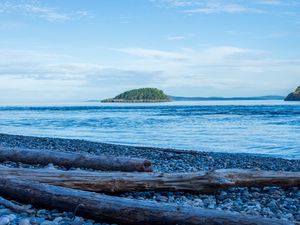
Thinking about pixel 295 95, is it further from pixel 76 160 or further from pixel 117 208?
pixel 117 208

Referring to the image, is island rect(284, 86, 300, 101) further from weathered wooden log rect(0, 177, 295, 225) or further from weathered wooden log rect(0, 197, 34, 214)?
weathered wooden log rect(0, 197, 34, 214)

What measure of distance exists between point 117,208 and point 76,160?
4.57 m

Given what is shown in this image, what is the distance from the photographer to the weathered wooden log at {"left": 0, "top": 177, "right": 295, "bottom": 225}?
180 inches

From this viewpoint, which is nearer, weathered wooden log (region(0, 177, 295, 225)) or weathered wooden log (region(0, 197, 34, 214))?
weathered wooden log (region(0, 177, 295, 225))

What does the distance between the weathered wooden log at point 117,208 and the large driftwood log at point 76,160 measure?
284cm

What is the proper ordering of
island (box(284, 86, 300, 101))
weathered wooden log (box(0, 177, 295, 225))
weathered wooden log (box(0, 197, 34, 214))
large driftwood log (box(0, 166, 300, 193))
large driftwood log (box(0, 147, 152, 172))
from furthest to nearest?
1. island (box(284, 86, 300, 101))
2. large driftwood log (box(0, 147, 152, 172))
3. large driftwood log (box(0, 166, 300, 193))
4. weathered wooden log (box(0, 197, 34, 214))
5. weathered wooden log (box(0, 177, 295, 225))

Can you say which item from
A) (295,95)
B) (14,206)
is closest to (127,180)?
(14,206)

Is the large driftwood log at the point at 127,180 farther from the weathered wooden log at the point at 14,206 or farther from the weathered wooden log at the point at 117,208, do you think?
the weathered wooden log at the point at 14,206

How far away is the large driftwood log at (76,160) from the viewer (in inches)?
335

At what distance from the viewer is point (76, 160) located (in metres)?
9.48

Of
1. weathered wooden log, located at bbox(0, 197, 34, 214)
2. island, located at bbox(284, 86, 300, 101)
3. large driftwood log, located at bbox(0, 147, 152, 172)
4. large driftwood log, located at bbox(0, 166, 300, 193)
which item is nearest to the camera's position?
weathered wooden log, located at bbox(0, 197, 34, 214)

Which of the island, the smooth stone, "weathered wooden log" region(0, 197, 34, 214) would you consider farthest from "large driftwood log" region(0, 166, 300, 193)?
the island

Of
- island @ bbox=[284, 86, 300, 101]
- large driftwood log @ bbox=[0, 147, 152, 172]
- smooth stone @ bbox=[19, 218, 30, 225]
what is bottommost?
smooth stone @ bbox=[19, 218, 30, 225]

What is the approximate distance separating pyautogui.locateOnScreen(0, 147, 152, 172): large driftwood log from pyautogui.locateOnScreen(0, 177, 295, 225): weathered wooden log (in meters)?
2.84
